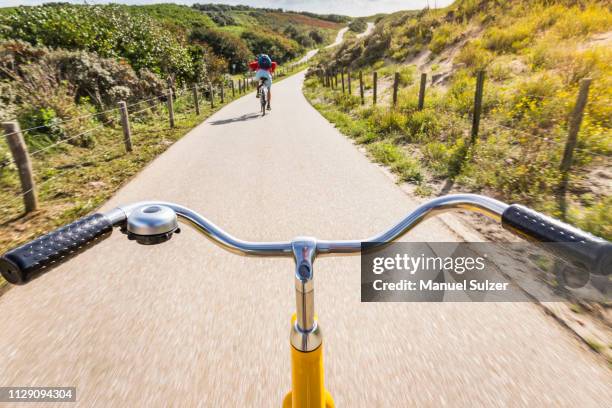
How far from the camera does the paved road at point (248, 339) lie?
1.98 metres

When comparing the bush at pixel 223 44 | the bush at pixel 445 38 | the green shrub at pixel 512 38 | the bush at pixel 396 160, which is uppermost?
the bush at pixel 223 44

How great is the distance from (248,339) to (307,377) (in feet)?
4.84

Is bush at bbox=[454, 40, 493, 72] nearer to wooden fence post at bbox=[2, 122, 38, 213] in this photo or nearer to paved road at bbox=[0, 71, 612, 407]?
paved road at bbox=[0, 71, 612, 407]

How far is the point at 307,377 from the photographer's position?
1055 mm

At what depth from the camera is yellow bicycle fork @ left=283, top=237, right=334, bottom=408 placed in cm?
97

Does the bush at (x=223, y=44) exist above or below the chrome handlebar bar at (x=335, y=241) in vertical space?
above

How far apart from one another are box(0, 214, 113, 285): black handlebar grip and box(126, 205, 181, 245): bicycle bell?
125 millimetres

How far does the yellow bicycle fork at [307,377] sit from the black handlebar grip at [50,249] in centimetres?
68

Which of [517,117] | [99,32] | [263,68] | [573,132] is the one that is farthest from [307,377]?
[99,32]

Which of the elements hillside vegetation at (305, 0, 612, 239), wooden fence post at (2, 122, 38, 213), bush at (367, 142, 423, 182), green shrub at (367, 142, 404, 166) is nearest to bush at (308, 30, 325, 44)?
hillside vegetation at (305, 0, 612, 239)

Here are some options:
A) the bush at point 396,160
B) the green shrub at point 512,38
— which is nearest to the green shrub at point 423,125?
the bush at point 396,160

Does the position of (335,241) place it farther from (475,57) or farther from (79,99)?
(475,57)

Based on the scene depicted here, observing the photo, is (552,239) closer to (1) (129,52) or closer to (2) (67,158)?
(2) (67,158)

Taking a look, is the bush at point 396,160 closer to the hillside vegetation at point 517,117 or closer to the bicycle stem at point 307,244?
the hillside vegetation at point 517,117
